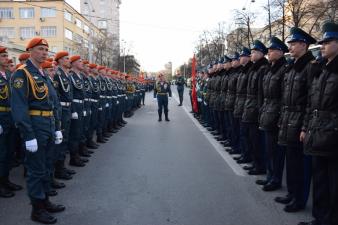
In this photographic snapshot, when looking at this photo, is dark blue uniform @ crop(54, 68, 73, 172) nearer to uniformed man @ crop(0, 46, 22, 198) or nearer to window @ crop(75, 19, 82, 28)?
uniformed man @ crop(0, 46, 22, 198)

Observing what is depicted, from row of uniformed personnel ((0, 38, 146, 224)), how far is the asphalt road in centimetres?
34

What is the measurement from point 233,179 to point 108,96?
6993 mm

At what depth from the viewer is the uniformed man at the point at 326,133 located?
450 cm

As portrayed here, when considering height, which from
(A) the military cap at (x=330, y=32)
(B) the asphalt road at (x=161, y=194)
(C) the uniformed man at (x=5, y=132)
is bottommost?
(B) the asphalt road at (x=161, y=194)

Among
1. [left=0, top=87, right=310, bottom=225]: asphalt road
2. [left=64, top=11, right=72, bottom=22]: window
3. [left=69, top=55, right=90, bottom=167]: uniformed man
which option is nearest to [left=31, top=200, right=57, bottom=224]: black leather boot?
[left=0, top=87, right=310, bottom=225]: asphalt road

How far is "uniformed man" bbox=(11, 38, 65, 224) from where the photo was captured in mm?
5004

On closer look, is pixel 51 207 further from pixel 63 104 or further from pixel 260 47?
pixel 260 47

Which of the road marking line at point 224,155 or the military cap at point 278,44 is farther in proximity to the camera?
the road marking line at point 224,155

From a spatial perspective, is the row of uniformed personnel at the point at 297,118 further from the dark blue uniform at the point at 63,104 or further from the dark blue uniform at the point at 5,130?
the dark blue uniform at the point at 5,130

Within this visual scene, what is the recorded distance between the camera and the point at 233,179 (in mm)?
7238

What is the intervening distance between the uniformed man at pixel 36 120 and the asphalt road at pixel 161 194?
0.41 m

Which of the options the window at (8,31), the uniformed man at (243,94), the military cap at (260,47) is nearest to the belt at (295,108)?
the military cap at (260,47)

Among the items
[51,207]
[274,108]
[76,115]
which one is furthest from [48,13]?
[51,207]

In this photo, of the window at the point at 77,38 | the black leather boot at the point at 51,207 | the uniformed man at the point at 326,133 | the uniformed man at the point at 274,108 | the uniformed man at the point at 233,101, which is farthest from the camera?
the window at the point at 77,38
